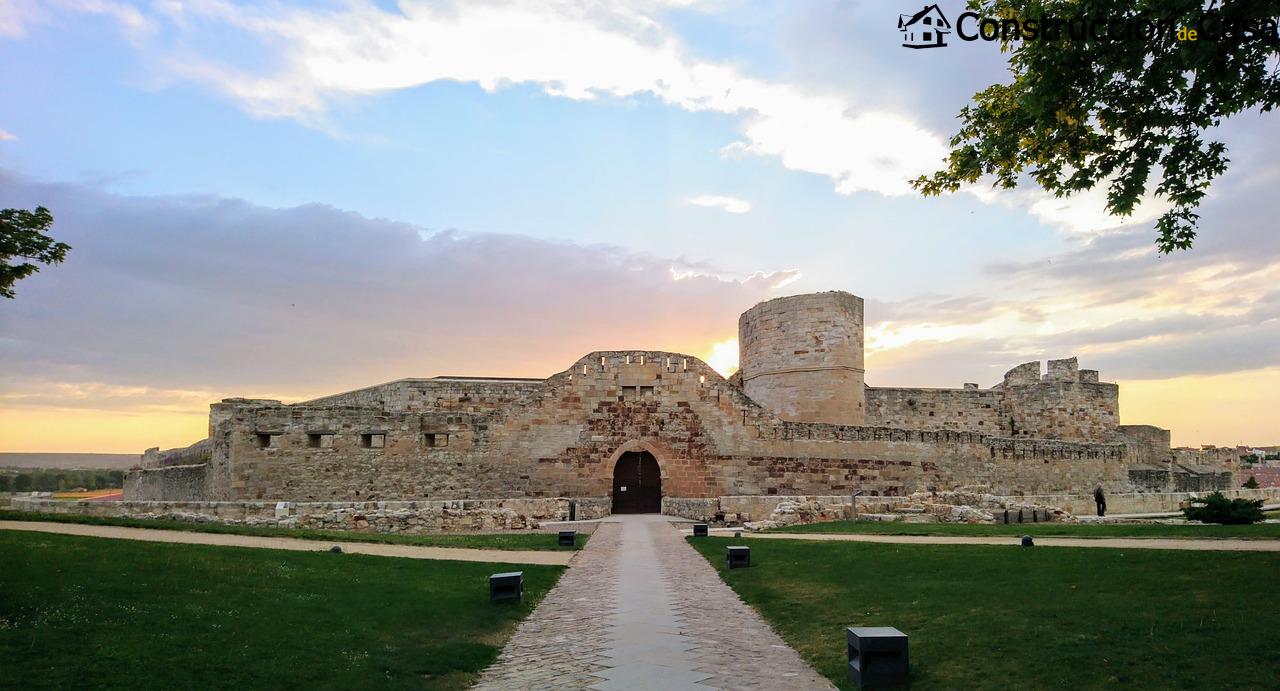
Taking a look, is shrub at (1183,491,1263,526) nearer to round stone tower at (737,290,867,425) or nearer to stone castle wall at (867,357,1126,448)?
round stone tower at (737,290,867,425)

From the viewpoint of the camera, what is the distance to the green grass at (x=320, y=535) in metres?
18.8

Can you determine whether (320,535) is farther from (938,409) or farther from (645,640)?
(938,409)

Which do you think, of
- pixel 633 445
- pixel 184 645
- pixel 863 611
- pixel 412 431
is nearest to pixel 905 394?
pixel 633 445

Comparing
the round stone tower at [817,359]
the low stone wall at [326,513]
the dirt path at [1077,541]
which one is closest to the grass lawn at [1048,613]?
the dirt path at [1077,541]

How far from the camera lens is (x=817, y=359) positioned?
110 feet

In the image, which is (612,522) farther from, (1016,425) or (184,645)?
(1016,425)

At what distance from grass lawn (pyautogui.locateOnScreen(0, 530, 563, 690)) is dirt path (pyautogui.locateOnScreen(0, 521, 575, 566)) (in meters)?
2.28

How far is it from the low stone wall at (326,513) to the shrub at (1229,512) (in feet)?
58.3

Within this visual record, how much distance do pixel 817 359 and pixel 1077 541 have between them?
18335mm

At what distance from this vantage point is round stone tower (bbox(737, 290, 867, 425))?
3353 cm

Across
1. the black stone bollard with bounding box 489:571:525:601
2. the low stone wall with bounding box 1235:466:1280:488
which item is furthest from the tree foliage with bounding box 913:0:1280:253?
the low stone wall with bounding box 1235:466:1280:488

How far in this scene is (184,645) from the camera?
7781mm

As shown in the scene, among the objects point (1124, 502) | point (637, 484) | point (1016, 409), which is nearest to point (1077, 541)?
point (637, 484)

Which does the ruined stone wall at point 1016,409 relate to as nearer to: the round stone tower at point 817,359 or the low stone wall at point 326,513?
the round stone tower at point 817,359
